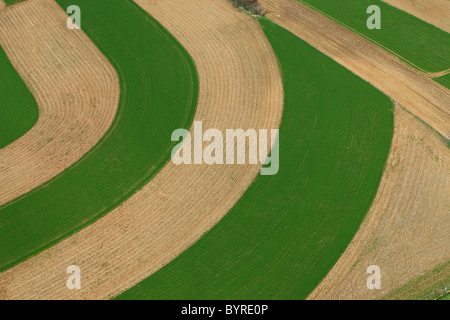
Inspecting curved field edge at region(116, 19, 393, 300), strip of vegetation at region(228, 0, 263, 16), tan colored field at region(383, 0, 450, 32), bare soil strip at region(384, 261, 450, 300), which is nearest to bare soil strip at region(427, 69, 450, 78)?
curved field edge at region(116, 19, 393, 300)

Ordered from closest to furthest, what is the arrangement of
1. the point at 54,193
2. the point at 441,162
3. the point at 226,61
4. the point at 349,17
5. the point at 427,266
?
the point at 427,266 → the point at 54,193 → the point at 441,162 → the point at 226,61 → the point at 349,17

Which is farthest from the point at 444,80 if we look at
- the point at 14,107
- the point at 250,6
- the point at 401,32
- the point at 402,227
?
the point at 14,107

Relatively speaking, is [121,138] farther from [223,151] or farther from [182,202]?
[223,151]

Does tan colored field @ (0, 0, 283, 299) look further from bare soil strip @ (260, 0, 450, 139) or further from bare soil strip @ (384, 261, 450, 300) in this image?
bare soil strip @ (384, 261, 450, 300)
